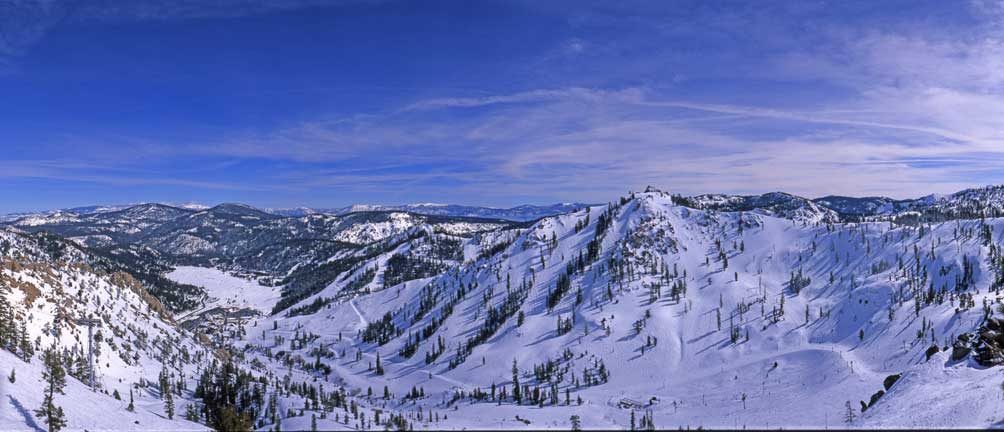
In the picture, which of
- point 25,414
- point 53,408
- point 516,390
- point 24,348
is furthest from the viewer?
point 516,390

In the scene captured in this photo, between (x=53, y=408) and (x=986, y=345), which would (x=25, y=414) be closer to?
(x=53, y=408)

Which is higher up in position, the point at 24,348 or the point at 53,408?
the point at 24,348

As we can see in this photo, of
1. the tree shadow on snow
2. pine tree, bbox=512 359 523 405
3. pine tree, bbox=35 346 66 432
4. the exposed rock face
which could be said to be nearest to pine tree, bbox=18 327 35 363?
pine tree, bbox=35 346 66 432

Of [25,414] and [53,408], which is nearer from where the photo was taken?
[53,408]

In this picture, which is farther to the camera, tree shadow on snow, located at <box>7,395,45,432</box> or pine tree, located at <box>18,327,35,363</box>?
pine tree, located at <box>18,327,35,363</box>

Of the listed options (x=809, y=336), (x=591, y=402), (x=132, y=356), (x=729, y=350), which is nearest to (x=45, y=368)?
(x=132, y=356)

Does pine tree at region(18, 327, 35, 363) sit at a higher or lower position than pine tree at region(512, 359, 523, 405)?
higher

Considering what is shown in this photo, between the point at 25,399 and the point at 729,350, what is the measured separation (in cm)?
20272

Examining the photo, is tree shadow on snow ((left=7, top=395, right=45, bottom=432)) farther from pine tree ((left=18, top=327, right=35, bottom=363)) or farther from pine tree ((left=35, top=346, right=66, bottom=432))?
pine tree ((left=18, top=327, right=35, bottom=363))

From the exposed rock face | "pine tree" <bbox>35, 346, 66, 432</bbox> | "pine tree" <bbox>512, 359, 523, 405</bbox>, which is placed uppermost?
"pine tree" <bbox>35, 346, 66, 432</bbox>

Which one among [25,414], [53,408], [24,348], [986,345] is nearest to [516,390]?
[986,345]

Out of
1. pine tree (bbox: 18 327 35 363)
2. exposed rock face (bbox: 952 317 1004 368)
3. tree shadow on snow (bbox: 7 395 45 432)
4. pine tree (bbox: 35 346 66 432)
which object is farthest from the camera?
exposed rock face (bbox: 952 317 1004 368)

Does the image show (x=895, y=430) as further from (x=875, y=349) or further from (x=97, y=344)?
A: (x=875, y=349)

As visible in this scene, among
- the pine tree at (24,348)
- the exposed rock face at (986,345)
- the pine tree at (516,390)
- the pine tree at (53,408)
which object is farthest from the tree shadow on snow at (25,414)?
the pine tree at (516,390)
